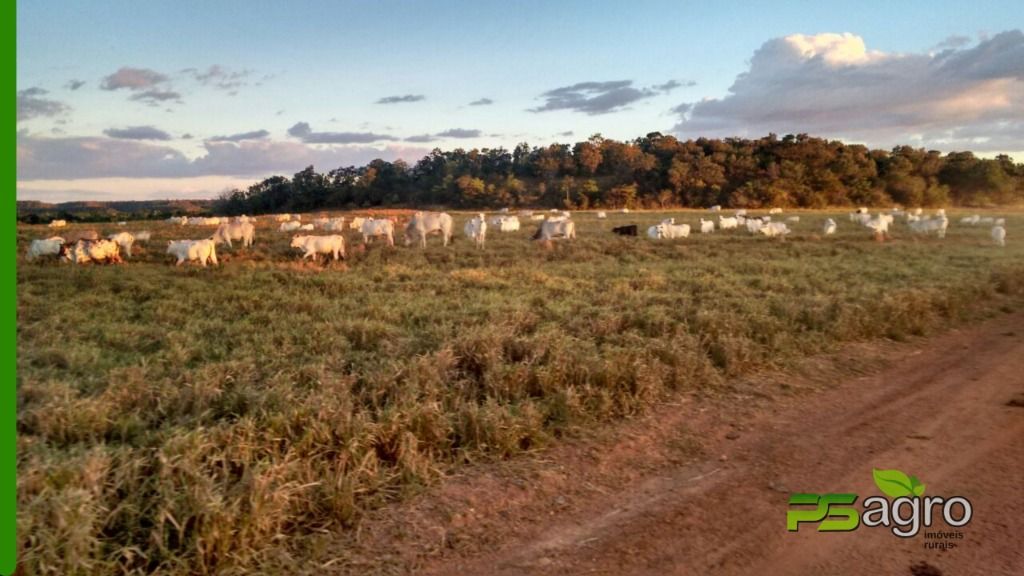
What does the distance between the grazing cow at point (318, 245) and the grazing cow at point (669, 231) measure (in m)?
13.6

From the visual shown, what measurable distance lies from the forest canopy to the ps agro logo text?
41.5 meters

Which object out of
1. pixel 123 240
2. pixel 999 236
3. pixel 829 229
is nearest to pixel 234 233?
pixel 123 240

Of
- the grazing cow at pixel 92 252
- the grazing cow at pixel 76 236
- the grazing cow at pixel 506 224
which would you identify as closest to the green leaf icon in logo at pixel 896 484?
Result: the grazing cow at pixel 92 252

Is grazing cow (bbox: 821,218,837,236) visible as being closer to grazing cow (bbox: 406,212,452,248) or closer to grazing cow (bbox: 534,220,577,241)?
grazing cow (bbox: 534,220,577,241)

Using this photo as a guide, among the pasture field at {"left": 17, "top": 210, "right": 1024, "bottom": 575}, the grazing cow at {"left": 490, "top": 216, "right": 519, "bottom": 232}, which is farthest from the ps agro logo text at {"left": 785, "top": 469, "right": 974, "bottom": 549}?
the grazing cow at {"left": 490, "top": 216, "right": 519, "bottom": 232}

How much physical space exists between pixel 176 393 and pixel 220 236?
708 inches

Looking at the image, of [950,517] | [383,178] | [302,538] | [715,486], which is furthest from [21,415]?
[383,178]

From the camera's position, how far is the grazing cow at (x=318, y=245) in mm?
18516

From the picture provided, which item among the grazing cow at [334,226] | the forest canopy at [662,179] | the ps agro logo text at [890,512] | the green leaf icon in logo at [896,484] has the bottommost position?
the ps agro logo text at [890,512]

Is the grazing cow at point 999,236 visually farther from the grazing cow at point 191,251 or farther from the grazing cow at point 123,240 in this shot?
the grazing cow at point 123,240

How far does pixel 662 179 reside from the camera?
216 feet

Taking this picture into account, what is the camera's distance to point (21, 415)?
4922mm

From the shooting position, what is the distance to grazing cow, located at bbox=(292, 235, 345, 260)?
1852 cm

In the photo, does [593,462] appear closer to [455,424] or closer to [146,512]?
[455,424]
